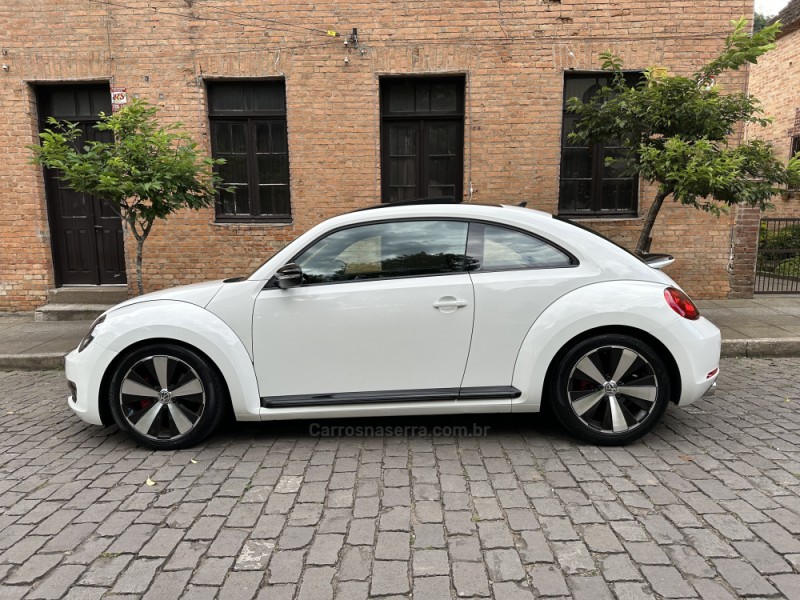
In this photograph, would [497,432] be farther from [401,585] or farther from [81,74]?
[81,74]

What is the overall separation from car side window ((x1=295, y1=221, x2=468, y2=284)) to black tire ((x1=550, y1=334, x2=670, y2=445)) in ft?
3.34

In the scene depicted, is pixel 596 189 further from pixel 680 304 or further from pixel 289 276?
pixel 289 276

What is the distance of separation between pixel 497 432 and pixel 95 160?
16.0ft

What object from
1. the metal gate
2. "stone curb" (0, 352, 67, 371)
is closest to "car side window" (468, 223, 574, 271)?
"stone curb" (0, 352, 67, 371)

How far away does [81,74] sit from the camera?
7770mm

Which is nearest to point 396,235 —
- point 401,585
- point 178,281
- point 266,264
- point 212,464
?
point 266,264

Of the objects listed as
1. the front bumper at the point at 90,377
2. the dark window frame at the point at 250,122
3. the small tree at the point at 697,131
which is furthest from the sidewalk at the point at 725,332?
the dark window frame at the point at 250,122

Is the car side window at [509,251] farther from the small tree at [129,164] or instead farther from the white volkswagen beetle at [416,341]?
the small tree at [129,164]

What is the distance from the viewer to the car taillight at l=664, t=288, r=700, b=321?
3.51 metres

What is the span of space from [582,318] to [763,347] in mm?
3808

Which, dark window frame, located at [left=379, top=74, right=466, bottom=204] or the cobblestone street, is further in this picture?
dark window frame, located at [left=379, top=74, right=466, bottom=204]

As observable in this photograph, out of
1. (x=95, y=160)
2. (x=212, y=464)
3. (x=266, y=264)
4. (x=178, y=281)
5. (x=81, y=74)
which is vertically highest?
(x=81, y=74)

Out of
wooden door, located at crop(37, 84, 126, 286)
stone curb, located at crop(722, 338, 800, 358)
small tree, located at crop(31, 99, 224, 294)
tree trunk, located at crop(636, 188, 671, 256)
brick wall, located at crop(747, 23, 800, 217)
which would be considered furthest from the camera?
brick wall, located at crop(747, 23, 800, 217)

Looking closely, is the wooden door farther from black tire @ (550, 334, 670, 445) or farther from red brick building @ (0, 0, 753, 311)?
black tire @ (550, 334, 670, 445)
